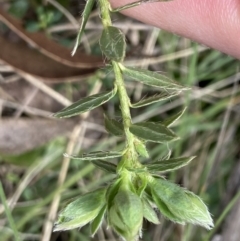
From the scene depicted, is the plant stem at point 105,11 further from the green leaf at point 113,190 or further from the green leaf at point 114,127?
the green leaf at point 113,190

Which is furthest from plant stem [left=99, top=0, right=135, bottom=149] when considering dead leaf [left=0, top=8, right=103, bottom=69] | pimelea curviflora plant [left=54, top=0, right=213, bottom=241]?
dead leaf [left=0, top=8, right=103, bottom=69]

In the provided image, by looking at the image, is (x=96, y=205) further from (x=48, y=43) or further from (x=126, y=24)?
(x=126, y=24)

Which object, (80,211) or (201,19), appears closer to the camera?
(80,211)

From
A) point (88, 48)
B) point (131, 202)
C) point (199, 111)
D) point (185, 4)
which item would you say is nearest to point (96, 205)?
point (131, 202)

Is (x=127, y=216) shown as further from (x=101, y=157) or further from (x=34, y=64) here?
(x=34, y=64)

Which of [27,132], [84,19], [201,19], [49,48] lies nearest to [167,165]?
[84,19]

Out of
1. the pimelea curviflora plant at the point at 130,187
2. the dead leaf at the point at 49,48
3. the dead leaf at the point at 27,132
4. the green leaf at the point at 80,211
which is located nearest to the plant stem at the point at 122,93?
the pimelea curviflora plant at the point at 130,187
